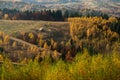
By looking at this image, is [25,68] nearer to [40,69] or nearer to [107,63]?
[40,69]

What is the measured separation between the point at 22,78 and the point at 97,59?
2035 centimetres

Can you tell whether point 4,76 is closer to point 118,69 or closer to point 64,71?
point 64,71

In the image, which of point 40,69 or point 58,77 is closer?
point 58,77

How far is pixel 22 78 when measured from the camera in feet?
310

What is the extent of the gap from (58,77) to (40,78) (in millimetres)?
8529

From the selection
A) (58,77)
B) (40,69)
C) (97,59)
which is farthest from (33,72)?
(97,59)

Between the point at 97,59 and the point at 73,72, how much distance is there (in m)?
10.5

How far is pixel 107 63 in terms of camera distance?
9406 cm

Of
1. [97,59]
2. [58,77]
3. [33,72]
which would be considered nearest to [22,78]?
[33,72]

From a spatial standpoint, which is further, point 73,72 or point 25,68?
point 25,68

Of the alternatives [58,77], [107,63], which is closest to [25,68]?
[58,77]

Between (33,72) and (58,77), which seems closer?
(58,77)

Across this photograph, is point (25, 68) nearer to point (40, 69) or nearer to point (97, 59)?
point (40, 69)

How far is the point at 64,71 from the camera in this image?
87.1 m
